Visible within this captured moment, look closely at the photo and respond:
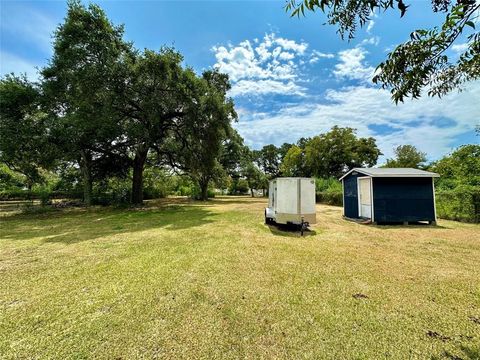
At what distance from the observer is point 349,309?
119 inches

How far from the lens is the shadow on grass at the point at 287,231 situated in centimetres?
806

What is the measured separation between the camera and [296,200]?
8.20 metres

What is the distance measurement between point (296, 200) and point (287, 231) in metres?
1.26

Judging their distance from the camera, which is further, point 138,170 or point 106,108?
point 138,170

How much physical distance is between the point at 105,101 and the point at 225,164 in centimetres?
1934

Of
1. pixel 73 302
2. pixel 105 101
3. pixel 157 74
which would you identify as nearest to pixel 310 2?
pixel 73 302

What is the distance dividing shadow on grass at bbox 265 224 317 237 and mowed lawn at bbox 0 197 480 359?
178 cm

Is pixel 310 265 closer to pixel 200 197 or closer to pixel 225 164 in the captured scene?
pixel 200 197

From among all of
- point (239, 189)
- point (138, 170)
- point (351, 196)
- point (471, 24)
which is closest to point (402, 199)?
point (351, 196)

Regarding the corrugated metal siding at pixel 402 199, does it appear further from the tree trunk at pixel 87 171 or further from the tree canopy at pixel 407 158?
the tree canopy at pixel 407 158

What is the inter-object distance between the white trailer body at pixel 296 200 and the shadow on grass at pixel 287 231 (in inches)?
15.4

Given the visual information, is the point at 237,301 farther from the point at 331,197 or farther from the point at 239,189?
the point at 239,189

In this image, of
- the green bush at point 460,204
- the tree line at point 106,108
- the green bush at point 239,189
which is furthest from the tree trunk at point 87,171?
the green bush at point 239,189

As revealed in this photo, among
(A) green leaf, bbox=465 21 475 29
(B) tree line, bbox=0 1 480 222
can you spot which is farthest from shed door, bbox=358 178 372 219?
(A) green leaf, bbox=465 21 475 29
